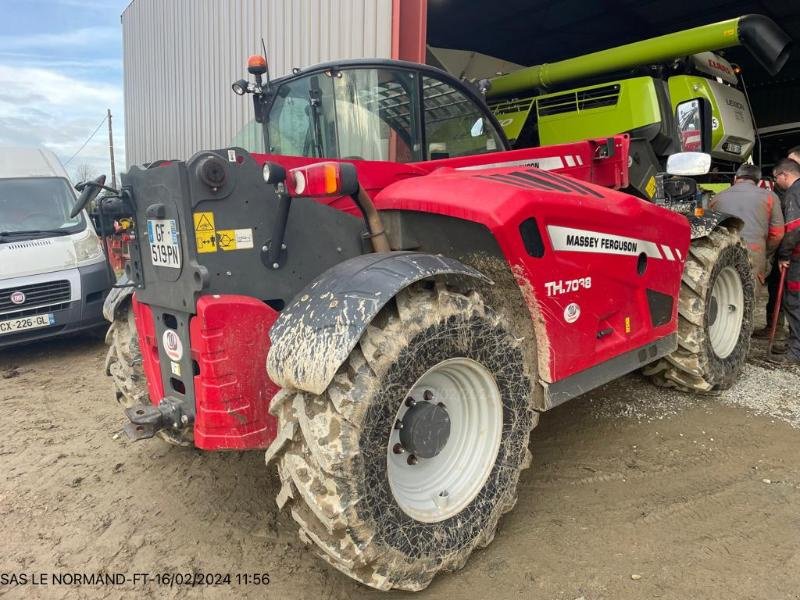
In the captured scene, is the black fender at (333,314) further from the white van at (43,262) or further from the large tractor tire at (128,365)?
the white van at (43,262)

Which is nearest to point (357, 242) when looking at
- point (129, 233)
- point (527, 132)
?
point (129, 233)

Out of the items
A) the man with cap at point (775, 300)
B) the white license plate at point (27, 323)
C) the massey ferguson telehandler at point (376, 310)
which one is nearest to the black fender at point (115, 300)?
Result: the massey ferguson telehandler at point (376, 310)

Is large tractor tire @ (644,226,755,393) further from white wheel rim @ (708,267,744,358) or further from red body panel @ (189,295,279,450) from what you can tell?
red body panel @ (189,295,279,450)

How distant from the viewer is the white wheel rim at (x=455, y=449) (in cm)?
226

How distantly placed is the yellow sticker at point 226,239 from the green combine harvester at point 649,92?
13.4 feet

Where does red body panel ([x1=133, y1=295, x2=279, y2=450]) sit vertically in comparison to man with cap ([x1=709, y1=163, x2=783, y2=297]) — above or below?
below

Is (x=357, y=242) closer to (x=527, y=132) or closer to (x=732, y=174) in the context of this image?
(x=527, y=132)

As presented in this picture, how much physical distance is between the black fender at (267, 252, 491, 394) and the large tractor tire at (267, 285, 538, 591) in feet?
0.30

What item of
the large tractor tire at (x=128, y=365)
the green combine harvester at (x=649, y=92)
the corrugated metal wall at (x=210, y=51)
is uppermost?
the corrugated metal wall at (x=210, y=51)

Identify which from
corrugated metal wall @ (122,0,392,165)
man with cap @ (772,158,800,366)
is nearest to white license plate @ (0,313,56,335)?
corrugated metal wall @ (122,0,392,165)

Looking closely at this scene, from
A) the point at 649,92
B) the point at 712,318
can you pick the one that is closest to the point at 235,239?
the point at 712,318

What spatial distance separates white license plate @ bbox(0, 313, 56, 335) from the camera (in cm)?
566

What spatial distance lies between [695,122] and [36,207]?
6.70 meters

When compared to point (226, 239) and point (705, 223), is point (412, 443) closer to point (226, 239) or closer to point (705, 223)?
point (226, 239)
